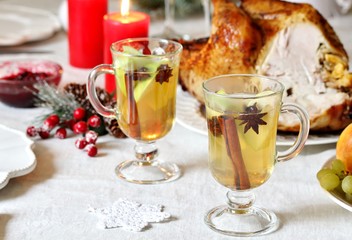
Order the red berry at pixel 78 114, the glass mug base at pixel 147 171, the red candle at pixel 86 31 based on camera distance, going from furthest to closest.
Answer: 1. the red candle at pixel 86 31
2. the red berry at pixel 78 114
3. the glass mug base at pixel 147 171

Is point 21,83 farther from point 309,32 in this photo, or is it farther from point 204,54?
point 309,32

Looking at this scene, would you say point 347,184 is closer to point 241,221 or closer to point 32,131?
point 241,221

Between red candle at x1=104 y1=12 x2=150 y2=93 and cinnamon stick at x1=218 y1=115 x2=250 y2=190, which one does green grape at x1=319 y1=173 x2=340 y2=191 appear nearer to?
cinnamon stick at x1=218 y1=115 x2=250 y2=190

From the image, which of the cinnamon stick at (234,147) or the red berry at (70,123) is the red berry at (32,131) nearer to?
the red berry at (70,123)

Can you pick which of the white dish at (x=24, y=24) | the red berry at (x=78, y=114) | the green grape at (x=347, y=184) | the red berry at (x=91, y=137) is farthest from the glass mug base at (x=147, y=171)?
the white dish at (x=24, y=24)

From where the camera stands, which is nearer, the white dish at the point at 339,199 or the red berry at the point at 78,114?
the white dish at the point at 339,199

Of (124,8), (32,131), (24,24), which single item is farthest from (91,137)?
(24,24)

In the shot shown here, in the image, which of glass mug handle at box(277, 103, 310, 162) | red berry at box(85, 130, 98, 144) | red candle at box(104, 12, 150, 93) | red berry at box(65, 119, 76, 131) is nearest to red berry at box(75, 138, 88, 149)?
red berry at box(85, 130, 98, 144)
